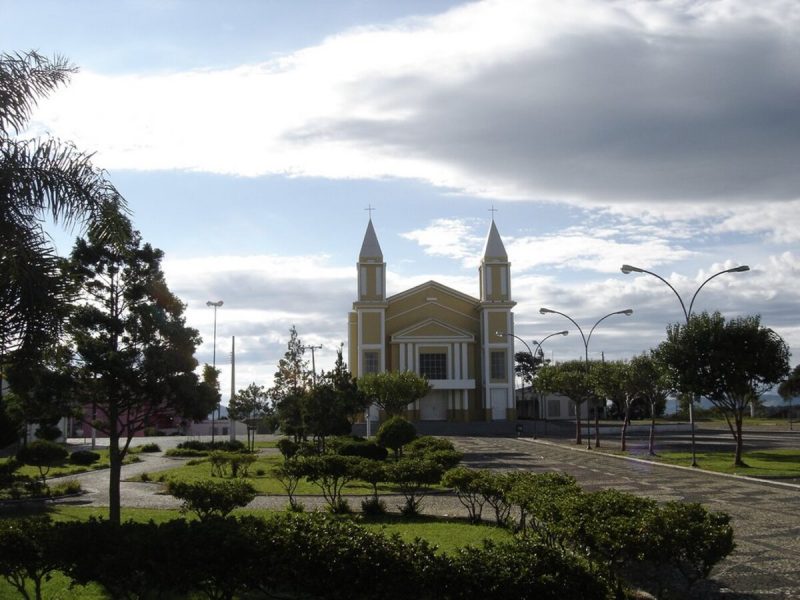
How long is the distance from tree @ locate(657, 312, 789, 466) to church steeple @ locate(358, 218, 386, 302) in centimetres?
4378

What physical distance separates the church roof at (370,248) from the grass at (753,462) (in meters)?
40.4

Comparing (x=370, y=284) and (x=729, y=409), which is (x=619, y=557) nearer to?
(x=729, y=409)

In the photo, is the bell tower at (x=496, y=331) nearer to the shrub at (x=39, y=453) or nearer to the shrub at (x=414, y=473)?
the shrub at (x=39, y=453)

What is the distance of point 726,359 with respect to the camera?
26438 mm

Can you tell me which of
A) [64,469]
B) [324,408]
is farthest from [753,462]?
[64,469]

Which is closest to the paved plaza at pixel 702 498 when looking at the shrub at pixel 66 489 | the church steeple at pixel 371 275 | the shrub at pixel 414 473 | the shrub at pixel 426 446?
the shrub at pixel 66 489

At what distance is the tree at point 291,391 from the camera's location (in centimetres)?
3147

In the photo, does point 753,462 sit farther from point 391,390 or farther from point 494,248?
point 494,248

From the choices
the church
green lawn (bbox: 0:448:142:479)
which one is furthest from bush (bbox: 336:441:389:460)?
the church

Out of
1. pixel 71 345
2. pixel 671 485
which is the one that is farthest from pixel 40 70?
pixel 671 485

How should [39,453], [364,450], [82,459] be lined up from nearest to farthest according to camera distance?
[39,453] → [364,450] → [82,459]

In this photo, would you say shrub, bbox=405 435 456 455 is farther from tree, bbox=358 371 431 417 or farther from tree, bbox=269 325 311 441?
tree, bbox=358 371 431 417

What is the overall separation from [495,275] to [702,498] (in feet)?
174

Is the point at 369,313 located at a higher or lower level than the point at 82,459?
higher
